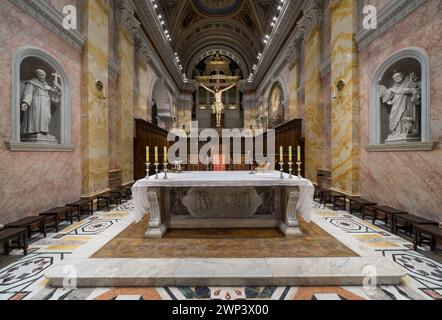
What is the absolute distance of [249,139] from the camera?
1858 cm

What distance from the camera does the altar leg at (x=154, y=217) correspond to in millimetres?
4281

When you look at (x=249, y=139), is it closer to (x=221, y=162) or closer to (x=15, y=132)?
(x=221, y=162)

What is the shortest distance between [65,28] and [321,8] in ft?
27.6

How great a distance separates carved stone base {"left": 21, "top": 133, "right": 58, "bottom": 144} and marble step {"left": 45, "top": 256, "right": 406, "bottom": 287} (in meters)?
3.00

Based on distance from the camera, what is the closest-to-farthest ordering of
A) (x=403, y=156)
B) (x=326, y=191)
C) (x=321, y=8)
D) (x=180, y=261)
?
(x=180, y=261) → (x=403, y=156) → (x=326, y=191) → (x=321, y=8)

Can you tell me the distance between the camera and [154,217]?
4.40m

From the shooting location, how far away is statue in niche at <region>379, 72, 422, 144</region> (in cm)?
456

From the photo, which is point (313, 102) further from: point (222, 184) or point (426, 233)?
point (222, 184)

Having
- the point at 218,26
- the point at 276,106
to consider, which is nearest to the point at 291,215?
the point at 276,106

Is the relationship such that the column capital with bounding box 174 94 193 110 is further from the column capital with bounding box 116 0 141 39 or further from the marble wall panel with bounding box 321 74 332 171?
the marble wall panel with bounding box 321 74 332 171

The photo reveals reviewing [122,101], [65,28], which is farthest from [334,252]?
→ [122,101]

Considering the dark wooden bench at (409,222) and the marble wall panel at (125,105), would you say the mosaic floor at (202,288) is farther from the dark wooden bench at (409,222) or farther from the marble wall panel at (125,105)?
the marble wall panel at (125,105)

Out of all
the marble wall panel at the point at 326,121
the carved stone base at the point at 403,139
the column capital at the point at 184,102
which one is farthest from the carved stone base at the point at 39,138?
the column capital at the point at 184,102

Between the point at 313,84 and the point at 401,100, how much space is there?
4.13 m
